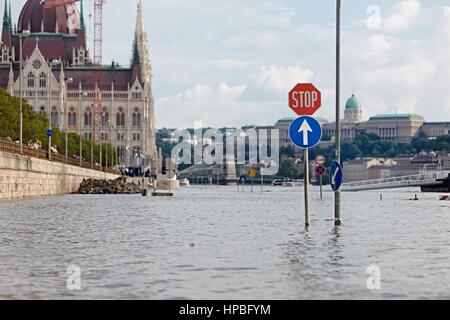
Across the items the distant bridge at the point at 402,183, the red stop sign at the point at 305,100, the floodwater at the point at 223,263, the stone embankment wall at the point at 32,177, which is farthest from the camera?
the distant bridge at the point at 402,183

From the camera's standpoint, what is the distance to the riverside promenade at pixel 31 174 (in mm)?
60438

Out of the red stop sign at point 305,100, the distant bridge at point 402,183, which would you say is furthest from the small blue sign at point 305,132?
the distant bridge at point 402,183

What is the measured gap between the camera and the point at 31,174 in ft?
235

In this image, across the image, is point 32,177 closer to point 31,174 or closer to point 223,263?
point 31,174

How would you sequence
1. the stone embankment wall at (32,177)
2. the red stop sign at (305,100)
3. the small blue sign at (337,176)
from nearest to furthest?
the red stop sign at (305,100) → the small blue sign at (337,176) → the stone embankment wall at (32,177)

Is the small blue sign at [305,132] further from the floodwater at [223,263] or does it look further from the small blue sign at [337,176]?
the small blue sign at [337,176]

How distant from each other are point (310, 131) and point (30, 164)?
155 feet

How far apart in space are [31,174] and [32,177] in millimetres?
783

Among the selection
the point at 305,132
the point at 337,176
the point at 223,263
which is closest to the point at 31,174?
the point at 337,176

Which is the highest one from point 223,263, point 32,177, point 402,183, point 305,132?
point 305,132

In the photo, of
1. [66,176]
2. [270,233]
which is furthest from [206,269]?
[66,176]

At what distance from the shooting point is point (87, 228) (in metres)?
28.5

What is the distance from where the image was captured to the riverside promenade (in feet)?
198
